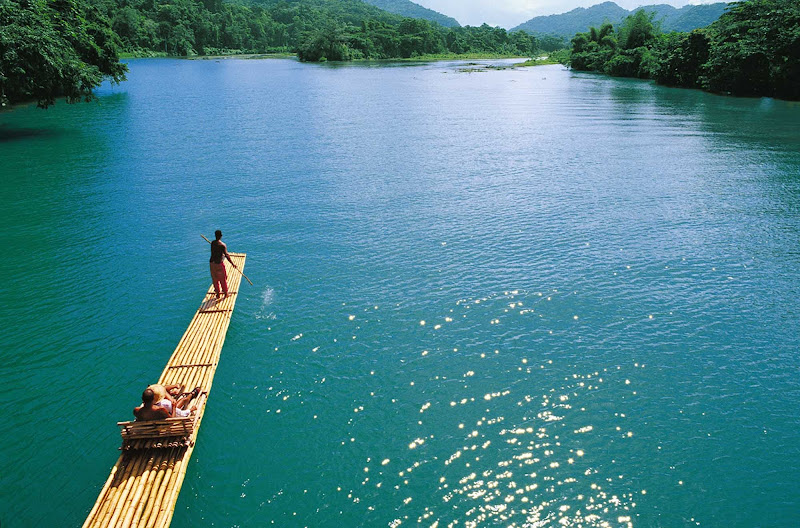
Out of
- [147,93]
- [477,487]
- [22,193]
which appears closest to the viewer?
[477,487]

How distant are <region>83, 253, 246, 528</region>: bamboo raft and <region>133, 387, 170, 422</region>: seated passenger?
0.24 metres

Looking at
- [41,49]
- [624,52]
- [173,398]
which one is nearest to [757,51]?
[624,52]

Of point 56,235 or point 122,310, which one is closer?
point 122,310

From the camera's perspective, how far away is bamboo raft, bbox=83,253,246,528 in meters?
10.8

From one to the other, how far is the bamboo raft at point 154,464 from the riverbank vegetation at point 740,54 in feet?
277

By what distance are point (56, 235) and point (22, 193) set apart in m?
9.73

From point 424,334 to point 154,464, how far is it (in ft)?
32.6

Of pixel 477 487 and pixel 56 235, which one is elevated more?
pixel 56 235

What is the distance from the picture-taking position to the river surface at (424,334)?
42.0 ft

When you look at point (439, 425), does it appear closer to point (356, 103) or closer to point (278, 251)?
point (278, 251)

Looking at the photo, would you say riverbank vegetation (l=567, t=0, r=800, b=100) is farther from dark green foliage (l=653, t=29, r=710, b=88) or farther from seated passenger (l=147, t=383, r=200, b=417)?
seated passenger (l=147, t=383, r=200, b=417)

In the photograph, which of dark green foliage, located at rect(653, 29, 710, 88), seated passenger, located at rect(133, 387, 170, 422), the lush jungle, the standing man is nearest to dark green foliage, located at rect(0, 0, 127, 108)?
the lush jungle

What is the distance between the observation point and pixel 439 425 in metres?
14.8

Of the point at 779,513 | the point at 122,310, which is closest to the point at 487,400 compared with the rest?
the point at 779,513
